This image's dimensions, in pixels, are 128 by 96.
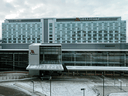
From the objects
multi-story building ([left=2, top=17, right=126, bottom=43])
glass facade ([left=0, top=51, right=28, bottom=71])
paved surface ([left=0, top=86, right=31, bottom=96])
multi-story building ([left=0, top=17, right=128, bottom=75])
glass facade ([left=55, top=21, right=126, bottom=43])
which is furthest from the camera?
glass facade ([left=55, top=21, right=126, bottom=43])

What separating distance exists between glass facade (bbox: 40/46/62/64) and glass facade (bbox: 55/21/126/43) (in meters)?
55.2

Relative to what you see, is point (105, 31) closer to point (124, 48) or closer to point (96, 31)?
point (96, 31)

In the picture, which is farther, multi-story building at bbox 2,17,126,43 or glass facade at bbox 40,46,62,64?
multi-story building at bbox 2,17,126,43

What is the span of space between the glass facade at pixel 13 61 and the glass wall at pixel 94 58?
11.7 m

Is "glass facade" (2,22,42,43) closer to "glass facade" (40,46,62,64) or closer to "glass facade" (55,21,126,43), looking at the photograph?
"glass facade" (55,21,126,43)

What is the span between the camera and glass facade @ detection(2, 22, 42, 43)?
289ft

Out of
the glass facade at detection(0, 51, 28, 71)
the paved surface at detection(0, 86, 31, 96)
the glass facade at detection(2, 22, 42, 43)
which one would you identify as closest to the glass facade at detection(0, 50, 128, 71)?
the glass facade at detection(0, 51, 28, 71)

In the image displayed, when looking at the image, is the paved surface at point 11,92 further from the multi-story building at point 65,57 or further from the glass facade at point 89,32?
the glass facade at point 89,32

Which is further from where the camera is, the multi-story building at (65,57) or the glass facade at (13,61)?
the glass facade at (13,61)

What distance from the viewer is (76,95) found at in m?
18.9

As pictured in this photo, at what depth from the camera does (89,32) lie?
3428 inches

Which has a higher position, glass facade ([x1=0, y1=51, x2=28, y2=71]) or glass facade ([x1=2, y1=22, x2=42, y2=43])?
glass facade ([x1=2, y1=22, x2=42, y2=43])

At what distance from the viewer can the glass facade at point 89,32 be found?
86.8m

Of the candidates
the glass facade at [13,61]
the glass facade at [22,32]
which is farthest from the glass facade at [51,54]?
the glass facade at [22,32]
